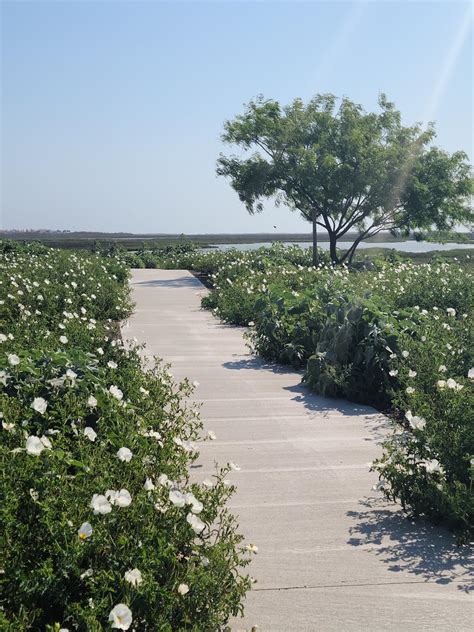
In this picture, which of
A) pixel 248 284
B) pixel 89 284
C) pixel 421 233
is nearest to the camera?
pixel 89 284

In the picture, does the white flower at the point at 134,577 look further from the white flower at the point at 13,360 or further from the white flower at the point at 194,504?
the white flower at the point at 13,360

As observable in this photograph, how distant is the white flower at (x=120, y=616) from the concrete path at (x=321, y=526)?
781mm

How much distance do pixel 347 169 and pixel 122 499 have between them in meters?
23.2

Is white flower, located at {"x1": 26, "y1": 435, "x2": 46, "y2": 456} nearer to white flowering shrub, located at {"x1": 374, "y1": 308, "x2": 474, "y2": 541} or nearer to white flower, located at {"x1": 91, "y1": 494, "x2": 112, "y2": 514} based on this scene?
white flower, located at {"x1": 91, "y1": 494, "x2": 112, "y2": 514}

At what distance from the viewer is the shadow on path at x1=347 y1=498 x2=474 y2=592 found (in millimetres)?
3715

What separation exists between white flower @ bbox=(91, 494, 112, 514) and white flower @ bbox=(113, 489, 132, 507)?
0.05m

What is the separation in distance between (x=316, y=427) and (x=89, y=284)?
795cm

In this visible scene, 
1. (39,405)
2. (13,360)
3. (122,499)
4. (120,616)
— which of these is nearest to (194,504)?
(122,499)

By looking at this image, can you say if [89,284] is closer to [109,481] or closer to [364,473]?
[364,473]

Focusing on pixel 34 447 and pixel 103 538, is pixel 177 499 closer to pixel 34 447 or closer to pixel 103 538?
pixel 103 538

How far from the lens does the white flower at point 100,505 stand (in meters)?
2.96

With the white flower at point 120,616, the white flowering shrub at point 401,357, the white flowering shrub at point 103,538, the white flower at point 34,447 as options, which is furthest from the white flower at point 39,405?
the white flowering shrub at point 401,357

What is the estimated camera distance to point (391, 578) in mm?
3625

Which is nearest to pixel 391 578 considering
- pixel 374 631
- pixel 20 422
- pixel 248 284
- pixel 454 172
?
pixel 374 631
